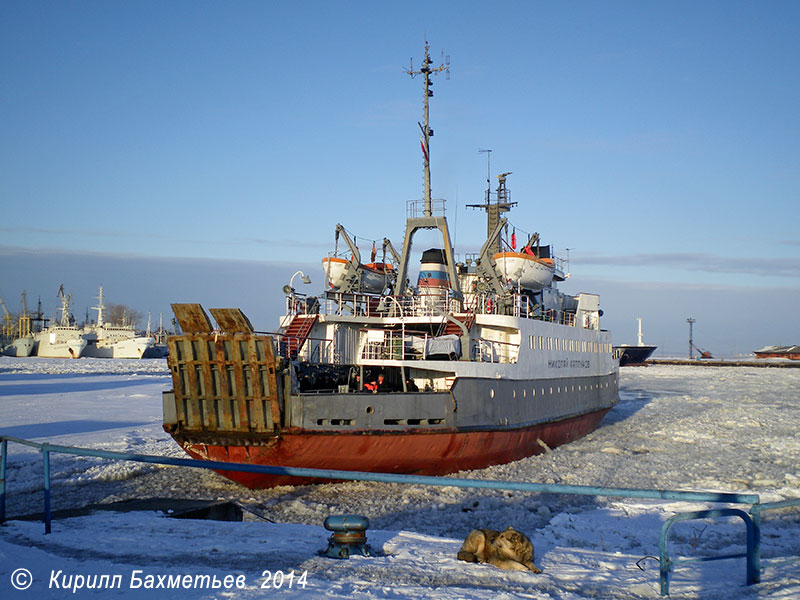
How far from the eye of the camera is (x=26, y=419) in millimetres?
24781

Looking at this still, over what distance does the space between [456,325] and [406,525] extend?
758cm

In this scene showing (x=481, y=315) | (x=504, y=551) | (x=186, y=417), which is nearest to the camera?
(x=504, y=551)

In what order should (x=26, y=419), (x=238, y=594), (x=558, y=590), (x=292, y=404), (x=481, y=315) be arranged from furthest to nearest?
(x=26, y=419)
(x=481, y=315)
(x=292, y=404)
(x=558, y=590)
(x=238, y=594)

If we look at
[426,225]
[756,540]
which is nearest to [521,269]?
[426,225]

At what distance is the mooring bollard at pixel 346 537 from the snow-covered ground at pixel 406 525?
0.19 metres

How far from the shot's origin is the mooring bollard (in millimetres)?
7289

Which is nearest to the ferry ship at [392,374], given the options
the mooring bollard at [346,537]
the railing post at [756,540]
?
the mooring bollard at [346,537]

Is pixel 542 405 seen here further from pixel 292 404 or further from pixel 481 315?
pixel 292 404

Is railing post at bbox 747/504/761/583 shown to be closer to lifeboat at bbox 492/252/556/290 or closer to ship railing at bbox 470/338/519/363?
ship railing at bbox 470/338/519/363

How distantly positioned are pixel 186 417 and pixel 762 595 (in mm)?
13190

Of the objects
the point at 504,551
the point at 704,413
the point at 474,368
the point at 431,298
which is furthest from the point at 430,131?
the point at 704,413

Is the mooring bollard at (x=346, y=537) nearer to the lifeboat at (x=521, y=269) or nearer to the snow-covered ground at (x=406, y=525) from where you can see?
→ the snow-covered ground at (x=406, y=525)

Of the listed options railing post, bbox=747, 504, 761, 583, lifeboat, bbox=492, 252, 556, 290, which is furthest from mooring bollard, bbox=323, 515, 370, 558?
lifeboat, bbox=492, 252, 556, 290

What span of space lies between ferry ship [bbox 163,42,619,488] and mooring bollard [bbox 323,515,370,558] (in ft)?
25.5
